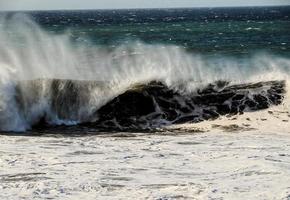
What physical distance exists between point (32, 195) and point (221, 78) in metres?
9.69

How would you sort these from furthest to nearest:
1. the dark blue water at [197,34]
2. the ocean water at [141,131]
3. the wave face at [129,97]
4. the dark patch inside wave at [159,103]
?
1. the dark blue water at [197,34]
2. the wave face at [129,97]
3. the dark patch inside wave at [159,103]
4. the ocean water at [141,131]

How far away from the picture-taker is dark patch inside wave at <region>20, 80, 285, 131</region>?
1252 cm

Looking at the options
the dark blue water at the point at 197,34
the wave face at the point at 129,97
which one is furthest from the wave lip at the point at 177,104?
the dark blue water at the point at 197,34

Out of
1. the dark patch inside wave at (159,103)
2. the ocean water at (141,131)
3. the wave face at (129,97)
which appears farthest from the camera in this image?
the wave face at (129,97)

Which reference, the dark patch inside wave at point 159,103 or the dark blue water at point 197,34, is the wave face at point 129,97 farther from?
the dark blue water at point 197,34

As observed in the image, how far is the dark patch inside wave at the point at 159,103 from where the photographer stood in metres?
12.5

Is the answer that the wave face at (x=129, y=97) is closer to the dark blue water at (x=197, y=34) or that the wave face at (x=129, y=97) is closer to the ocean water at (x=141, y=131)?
the ocean water at (x=141, y=131)

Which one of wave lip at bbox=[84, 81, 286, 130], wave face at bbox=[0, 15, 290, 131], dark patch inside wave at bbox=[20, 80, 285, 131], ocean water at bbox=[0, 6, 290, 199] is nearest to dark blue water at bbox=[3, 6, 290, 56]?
wave face at bbox=[0, 15, 290, 131]

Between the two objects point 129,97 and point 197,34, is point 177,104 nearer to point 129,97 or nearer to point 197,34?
point 129,97

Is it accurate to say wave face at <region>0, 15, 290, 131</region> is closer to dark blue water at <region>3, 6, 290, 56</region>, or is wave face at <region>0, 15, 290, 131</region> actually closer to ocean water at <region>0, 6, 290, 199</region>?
ocean water at <region>0, 6, 290, 199</region>

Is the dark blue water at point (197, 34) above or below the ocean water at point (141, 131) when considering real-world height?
below

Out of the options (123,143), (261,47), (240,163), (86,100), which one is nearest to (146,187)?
(240,163)

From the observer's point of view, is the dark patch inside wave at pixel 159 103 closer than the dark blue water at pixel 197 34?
Yes

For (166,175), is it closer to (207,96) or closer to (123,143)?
(123,143)
